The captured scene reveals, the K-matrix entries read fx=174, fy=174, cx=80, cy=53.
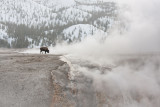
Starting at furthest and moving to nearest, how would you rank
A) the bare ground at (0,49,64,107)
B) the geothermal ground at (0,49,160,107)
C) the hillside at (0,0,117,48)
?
the hillside at (0,0,117,48) → the geothermal ground at (0,49,160,107) → the bare ground at (0,49,64,107)

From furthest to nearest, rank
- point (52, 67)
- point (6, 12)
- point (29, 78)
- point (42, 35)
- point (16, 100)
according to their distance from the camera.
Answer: point (6, 12)
point (42, 35)
point (52, 67)
point (29, 78)
point (16, 100)

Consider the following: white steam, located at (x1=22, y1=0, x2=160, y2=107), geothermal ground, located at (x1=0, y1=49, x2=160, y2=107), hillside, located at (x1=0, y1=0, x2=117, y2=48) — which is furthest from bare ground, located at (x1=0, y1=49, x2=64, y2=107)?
hillside, located at (x1=0, y1=0, x2=117, y2=48)

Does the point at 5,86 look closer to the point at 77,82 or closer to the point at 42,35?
the point at 77,82

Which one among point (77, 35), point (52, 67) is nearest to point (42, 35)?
point (77, 35)

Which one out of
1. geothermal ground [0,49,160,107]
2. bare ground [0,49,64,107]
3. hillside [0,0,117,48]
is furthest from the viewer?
hillside [0,0,117,48]

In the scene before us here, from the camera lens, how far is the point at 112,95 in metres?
9.48

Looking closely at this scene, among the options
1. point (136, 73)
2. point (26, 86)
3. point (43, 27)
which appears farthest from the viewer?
point (43, 27)

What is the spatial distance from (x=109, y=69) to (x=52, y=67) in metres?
3.88

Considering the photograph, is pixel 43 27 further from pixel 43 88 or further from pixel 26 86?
pixel 43 88

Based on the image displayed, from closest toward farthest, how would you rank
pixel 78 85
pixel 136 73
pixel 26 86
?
pixel 26 86
pixel 78 85
pixel 136 73

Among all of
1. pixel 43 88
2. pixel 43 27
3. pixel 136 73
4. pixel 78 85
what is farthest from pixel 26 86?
pixel 43 27

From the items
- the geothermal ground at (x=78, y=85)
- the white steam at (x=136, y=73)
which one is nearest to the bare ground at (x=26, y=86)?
the geothermal ground at (x=78, y=85)

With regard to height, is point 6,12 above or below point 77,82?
above

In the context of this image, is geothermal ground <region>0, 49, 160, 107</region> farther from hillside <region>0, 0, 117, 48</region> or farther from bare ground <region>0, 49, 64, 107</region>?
hillside <region>0, 0, 117, 48</region>
